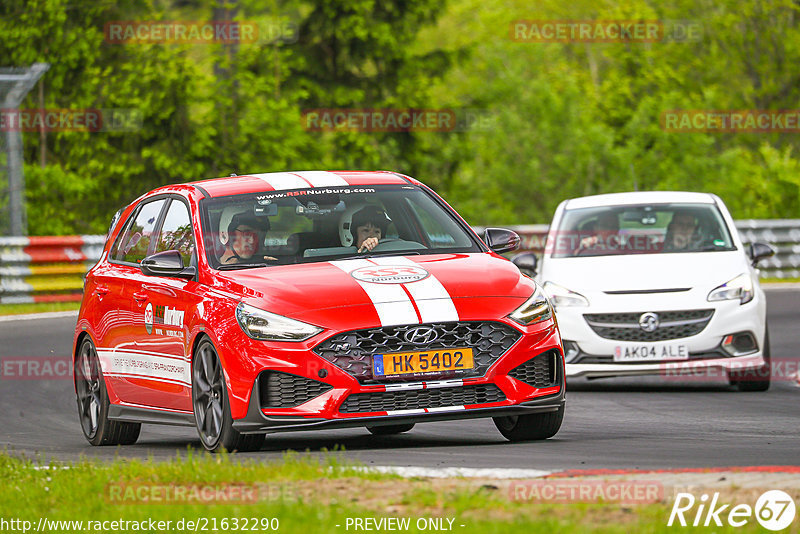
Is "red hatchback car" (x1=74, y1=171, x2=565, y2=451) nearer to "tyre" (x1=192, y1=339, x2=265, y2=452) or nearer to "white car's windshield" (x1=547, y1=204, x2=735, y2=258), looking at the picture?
"tyre" (x1=192, y1=339, x2=265, y2=452)

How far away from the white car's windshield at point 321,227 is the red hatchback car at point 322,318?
12mm

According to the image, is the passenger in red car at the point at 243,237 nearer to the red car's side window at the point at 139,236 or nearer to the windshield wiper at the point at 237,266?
the windshield wiper at the point at 237,266

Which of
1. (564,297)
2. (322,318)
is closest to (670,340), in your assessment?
(564,297)

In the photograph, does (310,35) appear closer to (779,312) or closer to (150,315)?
(779,312)

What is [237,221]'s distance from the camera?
1016 centimetres

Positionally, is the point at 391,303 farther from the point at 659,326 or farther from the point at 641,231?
the point at 641,231

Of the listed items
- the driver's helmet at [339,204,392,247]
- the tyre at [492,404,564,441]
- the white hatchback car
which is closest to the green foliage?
the white hatchback car

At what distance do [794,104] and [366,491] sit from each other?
4991 centimetres

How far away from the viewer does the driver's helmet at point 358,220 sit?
10.1 meters

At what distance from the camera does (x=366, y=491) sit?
696 centimetres

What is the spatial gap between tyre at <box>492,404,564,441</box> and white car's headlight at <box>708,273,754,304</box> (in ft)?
15.0

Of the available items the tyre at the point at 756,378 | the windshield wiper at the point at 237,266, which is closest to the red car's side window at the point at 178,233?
the windshield wiper at the point at 237,266

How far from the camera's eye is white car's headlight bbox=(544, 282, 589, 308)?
46.9 feet

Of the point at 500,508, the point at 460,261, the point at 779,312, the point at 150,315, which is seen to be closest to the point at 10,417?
the point at 150,315
